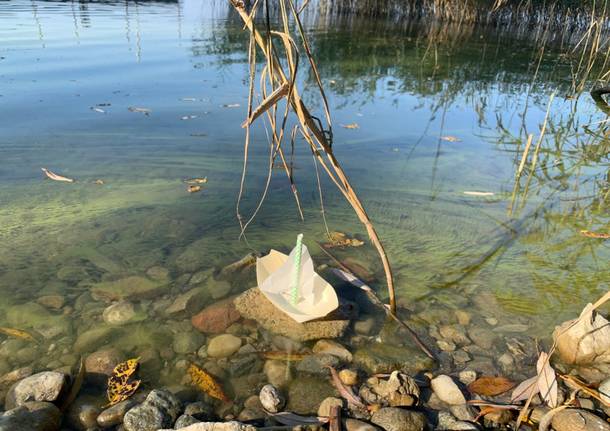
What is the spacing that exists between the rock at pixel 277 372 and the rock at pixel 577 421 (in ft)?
3.01

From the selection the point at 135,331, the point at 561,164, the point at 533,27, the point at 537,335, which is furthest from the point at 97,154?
the point at 533,27

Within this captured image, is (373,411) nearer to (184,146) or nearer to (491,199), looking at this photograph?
(491,199)

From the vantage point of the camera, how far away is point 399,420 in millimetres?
1379

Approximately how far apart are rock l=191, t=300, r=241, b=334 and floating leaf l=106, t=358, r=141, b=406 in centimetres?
30

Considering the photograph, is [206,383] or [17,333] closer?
[206,383]

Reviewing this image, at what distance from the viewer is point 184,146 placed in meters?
3.73

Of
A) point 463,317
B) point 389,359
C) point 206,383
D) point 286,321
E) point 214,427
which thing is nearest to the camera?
point 214,427

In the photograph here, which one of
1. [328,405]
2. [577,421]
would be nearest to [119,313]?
[328,405]

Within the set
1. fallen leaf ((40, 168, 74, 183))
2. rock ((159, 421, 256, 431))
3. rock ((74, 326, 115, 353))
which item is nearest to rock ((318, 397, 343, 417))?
rock ((159, 421, 256, 431))

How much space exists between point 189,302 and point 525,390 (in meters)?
1.43

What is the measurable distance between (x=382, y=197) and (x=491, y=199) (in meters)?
0.78

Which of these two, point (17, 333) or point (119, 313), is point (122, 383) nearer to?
point (119, 313)

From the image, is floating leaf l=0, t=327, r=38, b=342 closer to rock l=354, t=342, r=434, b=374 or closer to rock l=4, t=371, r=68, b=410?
rock l=4, t=371, r=68, b=410

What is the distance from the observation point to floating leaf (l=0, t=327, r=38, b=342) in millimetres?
1751
